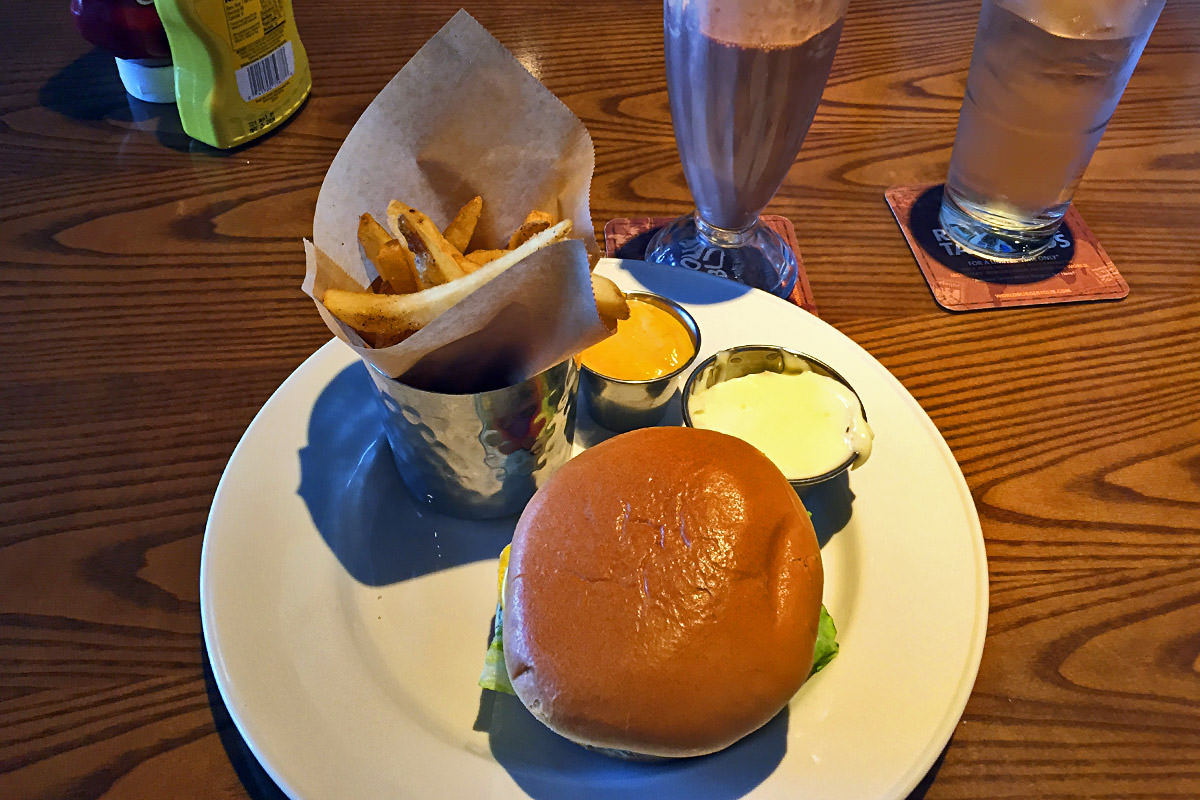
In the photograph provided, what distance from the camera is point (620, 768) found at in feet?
3.02

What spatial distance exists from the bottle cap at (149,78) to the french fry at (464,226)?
1.11 meters

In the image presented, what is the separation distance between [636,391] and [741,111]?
0.48 metres

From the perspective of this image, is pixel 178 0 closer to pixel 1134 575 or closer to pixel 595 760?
pixel 595 760

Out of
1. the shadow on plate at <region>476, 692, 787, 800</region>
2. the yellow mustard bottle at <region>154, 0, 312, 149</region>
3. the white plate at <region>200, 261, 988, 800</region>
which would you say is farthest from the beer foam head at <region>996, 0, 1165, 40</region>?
the yellow mustard bottle at <region>154, 0, 312, 149</region>

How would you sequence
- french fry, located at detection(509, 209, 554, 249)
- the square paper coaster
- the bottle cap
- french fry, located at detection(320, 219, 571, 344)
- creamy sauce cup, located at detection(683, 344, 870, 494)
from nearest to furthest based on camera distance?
french fry, located at detection(320, 219, 571, 344), french fry, located at detection(509, 209, 554, 249), creamy sauce cup, located at detection(683, 344, 870, 494), the square paper coaster, the bottle cap

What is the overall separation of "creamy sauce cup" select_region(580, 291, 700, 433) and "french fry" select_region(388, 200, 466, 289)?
1.01 feet

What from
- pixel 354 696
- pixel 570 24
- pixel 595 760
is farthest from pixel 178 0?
pixel 595 760

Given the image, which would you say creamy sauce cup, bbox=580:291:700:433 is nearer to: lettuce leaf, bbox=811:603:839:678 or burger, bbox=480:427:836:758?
burger, bbox=480:427:836:758

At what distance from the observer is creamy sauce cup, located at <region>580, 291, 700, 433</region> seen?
122cm

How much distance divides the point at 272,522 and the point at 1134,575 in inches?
45.2

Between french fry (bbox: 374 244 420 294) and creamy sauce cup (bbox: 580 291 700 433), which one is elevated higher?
french fry (bbox: 374 244 420 294)

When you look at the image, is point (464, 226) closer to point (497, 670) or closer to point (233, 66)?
point (497, 670)

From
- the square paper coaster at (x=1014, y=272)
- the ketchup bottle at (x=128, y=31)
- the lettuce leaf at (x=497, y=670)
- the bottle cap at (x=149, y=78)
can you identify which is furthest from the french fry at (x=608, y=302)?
the bottle cap at (x=149, y=78)

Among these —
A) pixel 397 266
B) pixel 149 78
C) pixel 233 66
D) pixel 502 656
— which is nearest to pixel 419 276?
pixel 397 266
